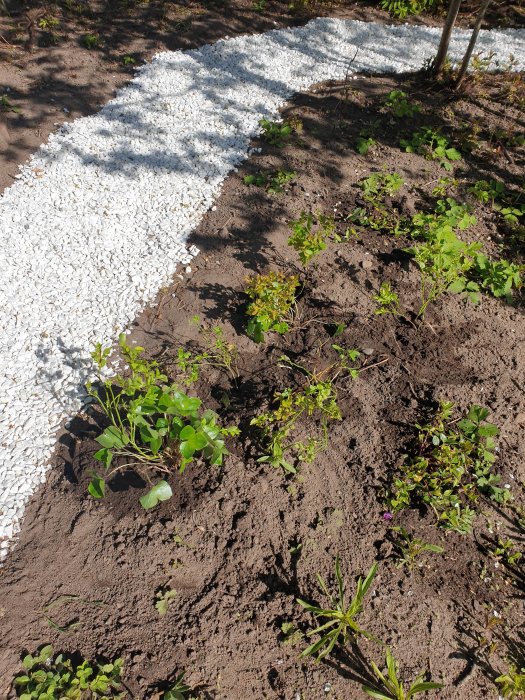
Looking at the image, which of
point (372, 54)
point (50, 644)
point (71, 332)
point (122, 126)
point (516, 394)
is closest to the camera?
point (50, 644)

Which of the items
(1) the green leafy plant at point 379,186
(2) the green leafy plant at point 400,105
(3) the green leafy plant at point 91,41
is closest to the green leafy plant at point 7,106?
(3) the green leafy plant at point 91,41

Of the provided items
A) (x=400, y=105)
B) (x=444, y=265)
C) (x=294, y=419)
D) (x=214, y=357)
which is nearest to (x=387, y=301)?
(x=444, y=265)

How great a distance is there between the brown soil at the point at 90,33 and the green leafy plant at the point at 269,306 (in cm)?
315

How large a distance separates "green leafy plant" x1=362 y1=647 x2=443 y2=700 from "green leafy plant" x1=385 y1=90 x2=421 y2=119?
5516mm

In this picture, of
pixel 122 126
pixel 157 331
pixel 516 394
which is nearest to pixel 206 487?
pixel 157 331

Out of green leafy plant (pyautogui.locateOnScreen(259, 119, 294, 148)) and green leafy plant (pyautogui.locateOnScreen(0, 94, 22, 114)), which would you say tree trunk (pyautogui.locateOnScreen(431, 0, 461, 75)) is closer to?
green leafy plant (pyautogui.locateOnScreen(259, 119, 294, 148))

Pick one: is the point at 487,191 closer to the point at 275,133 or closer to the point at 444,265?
the point at 444,265

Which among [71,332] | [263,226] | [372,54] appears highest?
[372,54]

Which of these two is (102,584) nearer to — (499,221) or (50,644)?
(50,644)

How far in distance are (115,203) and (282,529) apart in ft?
11.5

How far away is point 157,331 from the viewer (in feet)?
11.9

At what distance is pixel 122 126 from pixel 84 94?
872 millimetres

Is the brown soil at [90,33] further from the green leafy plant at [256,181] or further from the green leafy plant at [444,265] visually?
the green leafy plant at [444,265]

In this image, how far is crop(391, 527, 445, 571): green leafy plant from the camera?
261 centimetres
